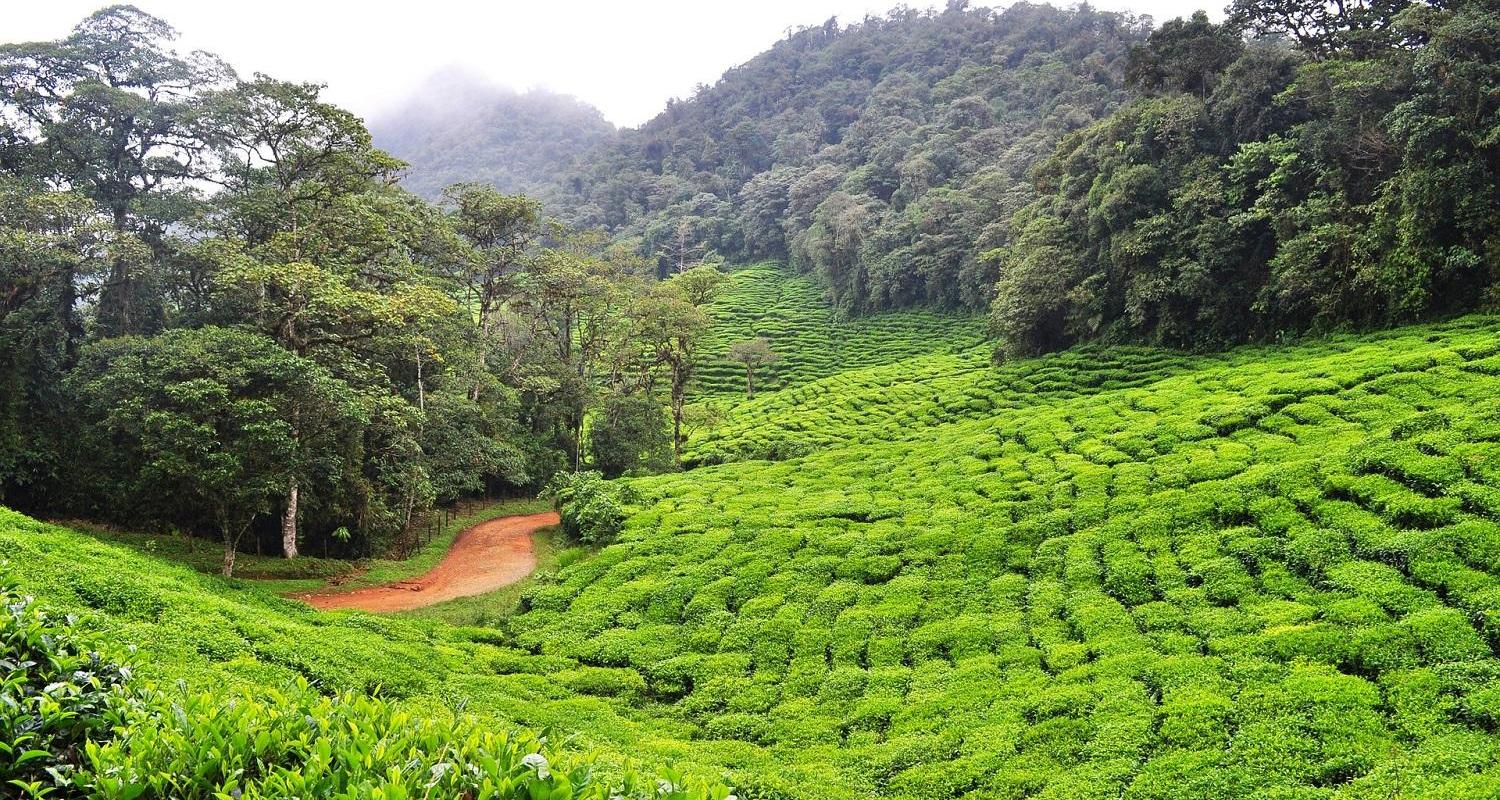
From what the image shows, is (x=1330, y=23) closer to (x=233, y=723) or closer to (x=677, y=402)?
(x=677, y=402)

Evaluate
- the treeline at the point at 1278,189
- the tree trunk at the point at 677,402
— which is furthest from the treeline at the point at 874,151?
the tree trunk at the point at 677,402

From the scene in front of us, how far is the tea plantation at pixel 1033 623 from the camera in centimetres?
743

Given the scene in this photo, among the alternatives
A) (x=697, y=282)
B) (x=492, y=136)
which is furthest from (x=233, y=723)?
(x=492, y=136)

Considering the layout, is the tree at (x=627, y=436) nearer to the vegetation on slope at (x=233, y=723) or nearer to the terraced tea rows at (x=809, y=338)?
the terraced tea rows at (x=809, y=338)

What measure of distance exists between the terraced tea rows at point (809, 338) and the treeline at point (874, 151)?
2.28 meters

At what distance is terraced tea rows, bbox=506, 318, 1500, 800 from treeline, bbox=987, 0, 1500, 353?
2.42 m

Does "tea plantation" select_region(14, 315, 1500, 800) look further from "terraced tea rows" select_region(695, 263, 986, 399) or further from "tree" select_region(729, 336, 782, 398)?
"terraced tea rows" select_region(695, 263, 986, 399)

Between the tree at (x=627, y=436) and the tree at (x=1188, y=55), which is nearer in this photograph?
the tree at (x=1188, y=55)

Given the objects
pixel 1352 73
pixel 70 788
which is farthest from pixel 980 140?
pixel 70 788

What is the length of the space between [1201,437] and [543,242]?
274 feet

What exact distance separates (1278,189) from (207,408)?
29667 mm

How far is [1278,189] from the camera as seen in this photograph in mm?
22766

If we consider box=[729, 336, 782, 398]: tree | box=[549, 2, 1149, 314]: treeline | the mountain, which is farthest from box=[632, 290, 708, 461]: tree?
the mountain

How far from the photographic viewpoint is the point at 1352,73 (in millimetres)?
22078
